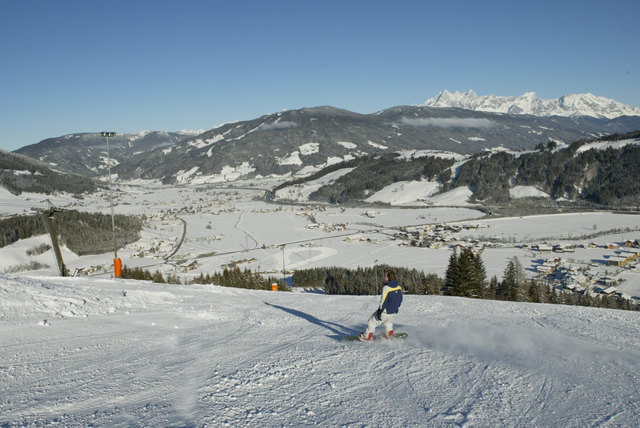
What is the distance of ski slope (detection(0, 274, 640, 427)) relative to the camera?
520 centimetres

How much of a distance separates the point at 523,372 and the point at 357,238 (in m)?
67.7

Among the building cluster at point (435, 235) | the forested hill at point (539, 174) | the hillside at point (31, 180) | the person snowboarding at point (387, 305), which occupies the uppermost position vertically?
the hillside at point (31, 180)

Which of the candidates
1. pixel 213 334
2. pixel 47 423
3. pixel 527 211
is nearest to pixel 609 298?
pixel 213 334

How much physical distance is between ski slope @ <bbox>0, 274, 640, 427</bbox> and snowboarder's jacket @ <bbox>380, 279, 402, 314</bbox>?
0.75m

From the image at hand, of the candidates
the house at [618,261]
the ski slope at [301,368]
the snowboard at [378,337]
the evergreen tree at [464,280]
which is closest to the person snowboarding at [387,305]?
the snowboard at [378,337]

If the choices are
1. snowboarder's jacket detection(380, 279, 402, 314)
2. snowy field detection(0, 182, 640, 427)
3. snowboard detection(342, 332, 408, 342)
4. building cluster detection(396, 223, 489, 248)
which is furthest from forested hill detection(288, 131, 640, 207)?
snowboarder's jacket detection(380, 279, 402, 314)

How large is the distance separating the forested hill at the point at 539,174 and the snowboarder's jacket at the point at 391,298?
128490 mm

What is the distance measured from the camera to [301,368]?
690 cm

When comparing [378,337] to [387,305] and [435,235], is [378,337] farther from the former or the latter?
[435,235]

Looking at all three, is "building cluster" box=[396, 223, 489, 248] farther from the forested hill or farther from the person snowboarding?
the person snowboarding

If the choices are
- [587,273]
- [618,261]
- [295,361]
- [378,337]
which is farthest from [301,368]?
[618,261]

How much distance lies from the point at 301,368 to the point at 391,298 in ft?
9.07

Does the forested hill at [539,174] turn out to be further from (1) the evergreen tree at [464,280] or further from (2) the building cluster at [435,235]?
(1) the evergreen tree at [464,280]

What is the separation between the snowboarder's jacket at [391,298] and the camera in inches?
340
